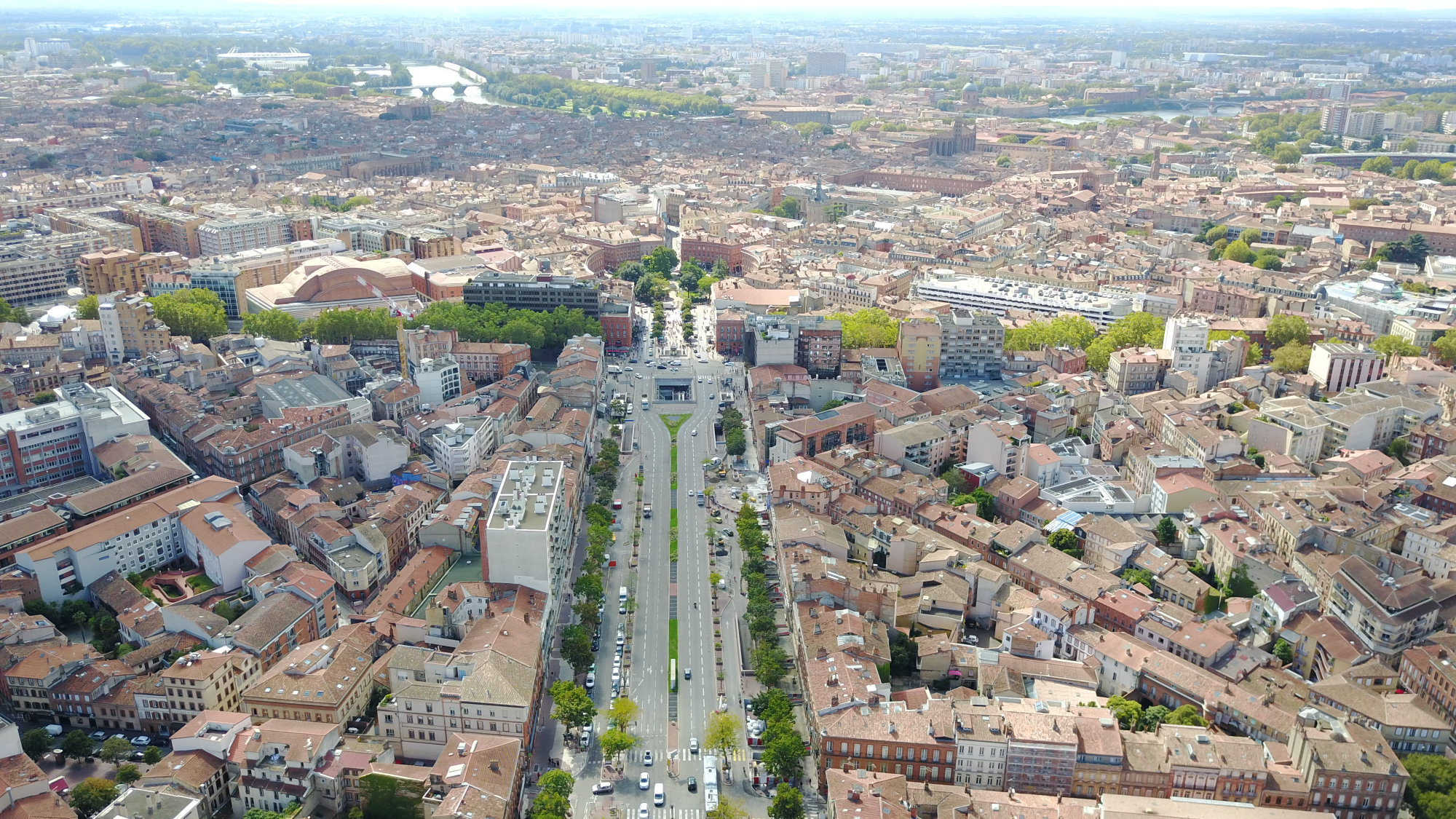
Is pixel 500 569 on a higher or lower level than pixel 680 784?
higher

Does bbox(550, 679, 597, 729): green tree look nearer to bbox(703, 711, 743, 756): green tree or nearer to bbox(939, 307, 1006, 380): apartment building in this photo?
bbox(703, 711, 743, 756): green tree

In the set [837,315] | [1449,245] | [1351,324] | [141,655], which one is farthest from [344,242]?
[1449,245]

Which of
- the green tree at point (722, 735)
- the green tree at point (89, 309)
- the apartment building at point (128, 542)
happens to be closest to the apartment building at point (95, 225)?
the green tree at point (89, 309)

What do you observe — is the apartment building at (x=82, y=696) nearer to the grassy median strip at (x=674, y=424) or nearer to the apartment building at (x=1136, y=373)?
the grassy median strip at (x=674, y=424)

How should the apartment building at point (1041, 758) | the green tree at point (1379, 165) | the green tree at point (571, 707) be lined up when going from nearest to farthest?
the apartment building at point (1041, 758) < the green tree at point (571, 707) < the green tree at point (1379, 165)

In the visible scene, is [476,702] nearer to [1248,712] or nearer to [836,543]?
[836,543]

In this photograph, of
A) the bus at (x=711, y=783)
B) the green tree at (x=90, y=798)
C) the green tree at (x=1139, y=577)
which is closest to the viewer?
the green tree at (x=90, y=798)
